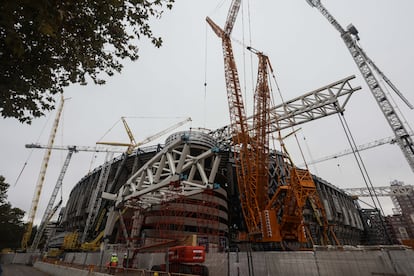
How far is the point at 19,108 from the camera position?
7.57 metres

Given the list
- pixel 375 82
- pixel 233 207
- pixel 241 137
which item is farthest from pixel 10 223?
pixel 375 82

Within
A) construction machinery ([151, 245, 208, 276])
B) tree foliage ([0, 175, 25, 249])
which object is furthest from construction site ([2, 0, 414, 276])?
tree foliage ([0, 175, 25, 249])

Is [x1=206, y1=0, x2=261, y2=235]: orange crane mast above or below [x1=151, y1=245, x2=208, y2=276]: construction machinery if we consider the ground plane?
above

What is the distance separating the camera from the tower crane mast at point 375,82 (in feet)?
90.1

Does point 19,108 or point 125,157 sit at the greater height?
point 125,157

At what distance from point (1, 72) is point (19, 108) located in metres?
1.65

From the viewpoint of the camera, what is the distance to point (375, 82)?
106ft

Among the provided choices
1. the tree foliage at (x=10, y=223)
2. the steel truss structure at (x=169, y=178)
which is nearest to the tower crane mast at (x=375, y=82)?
the steel truss structure at (x=169, y=178)

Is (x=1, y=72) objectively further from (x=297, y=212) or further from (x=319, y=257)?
(x=297, y=212)

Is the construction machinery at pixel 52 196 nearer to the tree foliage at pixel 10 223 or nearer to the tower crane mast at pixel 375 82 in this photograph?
the tree foliage at pixel 10 223

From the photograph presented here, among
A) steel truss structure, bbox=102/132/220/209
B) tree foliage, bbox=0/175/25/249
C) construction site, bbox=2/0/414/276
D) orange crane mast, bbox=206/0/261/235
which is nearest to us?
construction site, bbox=2/0/414/276

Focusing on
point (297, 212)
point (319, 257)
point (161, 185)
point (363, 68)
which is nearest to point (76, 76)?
point (161, 185)

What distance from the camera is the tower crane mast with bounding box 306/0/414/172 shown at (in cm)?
2747

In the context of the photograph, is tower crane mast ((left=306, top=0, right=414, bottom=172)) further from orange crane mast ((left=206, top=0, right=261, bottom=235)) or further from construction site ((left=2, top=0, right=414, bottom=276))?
orange crane mast ((left=206, top=0, right=261, bottom=235))
